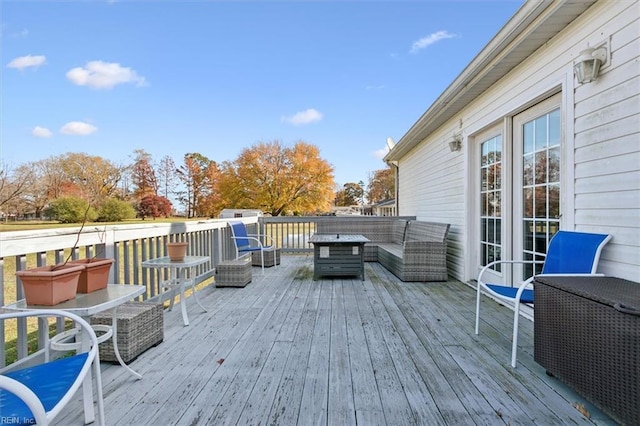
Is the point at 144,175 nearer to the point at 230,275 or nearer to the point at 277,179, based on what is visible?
the point at 277,179

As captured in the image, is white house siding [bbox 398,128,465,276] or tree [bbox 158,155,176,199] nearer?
white house siding [bbox 398,128,465,276]

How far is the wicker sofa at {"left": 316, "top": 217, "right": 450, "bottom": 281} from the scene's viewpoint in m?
4.71

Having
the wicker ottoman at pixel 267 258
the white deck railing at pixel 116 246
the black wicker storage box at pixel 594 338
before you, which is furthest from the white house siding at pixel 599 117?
the wicker ottoman at pixel 267 258

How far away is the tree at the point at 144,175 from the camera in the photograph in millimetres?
21562

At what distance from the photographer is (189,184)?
92.5 ft

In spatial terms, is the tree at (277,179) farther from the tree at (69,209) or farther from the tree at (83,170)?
the tree at (69,209)

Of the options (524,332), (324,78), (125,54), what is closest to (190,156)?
(125,54)

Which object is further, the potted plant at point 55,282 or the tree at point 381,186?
the tree at point 381,186

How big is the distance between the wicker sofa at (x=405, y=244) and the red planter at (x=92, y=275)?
12.4 feet

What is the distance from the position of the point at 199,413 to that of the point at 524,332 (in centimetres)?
258

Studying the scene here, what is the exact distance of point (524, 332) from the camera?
2.74 m

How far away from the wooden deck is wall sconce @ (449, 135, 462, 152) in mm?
2447

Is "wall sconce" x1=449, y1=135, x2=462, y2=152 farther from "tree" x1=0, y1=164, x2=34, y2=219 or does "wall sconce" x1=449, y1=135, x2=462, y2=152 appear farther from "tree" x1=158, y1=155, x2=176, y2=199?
"tree" x1=158, y1=155, x2=176, y2=199

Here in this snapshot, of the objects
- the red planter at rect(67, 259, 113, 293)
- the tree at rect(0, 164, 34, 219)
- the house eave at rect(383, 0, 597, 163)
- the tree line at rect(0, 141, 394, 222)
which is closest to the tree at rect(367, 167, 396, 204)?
the tree line at rect(0, 141, 394, 222)
